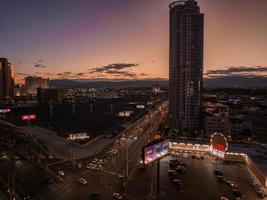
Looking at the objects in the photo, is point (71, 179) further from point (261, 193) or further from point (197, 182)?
point (261, 193)

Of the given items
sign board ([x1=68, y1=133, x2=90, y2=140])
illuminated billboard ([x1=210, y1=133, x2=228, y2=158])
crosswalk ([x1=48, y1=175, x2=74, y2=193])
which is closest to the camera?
crosswalk ([x1=48, y1=175, x2=74, y2=193])

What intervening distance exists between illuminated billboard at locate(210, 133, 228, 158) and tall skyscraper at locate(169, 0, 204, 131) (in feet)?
128

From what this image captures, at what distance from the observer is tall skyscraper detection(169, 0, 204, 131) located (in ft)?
272

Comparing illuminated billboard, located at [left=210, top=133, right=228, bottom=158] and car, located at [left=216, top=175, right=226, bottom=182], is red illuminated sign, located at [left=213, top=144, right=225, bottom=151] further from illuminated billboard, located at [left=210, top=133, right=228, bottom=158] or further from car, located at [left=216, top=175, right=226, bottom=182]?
car, located at [left=216, top=175, right=226, bottom=182]

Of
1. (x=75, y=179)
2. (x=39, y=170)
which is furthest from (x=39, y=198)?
(x=39, y=170)

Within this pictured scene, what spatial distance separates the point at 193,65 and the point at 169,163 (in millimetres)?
48725

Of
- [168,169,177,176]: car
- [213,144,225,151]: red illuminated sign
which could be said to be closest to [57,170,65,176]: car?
[168,169,177,176]: car

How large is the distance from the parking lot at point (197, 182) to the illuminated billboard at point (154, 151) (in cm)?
645

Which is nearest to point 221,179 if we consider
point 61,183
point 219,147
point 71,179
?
point 219,147

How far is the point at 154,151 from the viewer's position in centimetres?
2938

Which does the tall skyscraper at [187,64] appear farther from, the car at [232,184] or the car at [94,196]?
the car at [94,196]

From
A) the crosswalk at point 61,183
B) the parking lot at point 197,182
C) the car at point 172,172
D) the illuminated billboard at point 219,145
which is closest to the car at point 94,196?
Answer: the parking lot at point 197,182

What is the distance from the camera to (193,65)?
84188 mm

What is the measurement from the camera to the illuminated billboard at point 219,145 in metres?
41.8
